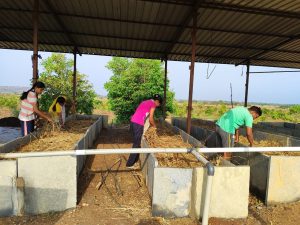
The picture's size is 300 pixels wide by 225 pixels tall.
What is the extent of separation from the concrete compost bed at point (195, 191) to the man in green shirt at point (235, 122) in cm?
133

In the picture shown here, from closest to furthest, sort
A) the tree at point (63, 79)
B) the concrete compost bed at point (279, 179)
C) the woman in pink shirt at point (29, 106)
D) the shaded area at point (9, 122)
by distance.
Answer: the concrete compost bed at point (279, 179) → the woman in pink shirt at point (29, 106) → the shaded area at point (9, 122) → the tree at point (63, 79)

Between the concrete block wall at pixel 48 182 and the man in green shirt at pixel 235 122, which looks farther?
the man in green shirt at pixel 235 122

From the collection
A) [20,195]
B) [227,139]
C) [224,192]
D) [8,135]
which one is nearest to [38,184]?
[20,195]

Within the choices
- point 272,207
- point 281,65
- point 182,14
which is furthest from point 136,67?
point 272,207

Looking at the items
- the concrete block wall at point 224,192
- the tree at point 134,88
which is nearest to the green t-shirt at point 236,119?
the concrete block wall at point 224,192

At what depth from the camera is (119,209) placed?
4316 mm

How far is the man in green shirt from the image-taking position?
520cm

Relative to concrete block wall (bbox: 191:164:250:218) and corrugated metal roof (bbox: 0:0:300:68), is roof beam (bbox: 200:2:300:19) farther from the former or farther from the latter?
concrete block wall (bbox: 191:164:250:218)

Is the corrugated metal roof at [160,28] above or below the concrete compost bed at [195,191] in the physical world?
above

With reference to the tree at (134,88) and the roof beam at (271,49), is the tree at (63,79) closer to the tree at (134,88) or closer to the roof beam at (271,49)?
the tree at (134,88)

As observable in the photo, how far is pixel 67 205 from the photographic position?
4.12 meters

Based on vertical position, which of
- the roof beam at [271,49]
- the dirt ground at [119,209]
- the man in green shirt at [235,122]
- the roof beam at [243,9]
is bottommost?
the dirt ground at [119,209]

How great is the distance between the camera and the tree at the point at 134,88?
20.3 metres

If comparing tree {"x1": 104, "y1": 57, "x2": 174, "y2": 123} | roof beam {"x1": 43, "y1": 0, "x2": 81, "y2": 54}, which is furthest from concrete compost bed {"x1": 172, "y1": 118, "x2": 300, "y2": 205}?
tree {"x1": 104, "y1": 57, "x2": 174, "y2": 123}
